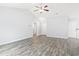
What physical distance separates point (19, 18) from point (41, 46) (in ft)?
1.61

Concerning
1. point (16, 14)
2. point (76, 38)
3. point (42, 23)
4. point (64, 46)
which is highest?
point (16, 14)

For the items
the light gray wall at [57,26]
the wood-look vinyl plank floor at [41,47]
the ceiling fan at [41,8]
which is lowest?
the wood-look vinyl plank floor at [41,47]

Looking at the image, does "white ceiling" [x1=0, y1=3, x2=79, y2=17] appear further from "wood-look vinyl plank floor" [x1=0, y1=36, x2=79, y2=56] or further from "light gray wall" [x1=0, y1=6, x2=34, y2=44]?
"wood-look vinyl plank floor" [x1=0, y1=36, x2=79, y2=56]

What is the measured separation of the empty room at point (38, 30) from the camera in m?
1.53

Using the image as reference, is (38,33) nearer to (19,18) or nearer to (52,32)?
(52,32)

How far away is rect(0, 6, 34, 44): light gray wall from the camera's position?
1542 millimetres

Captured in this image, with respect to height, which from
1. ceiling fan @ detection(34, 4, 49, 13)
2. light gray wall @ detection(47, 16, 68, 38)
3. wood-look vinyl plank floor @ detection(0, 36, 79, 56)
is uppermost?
ceiling fan @ detection(34, 4, 49, 13)

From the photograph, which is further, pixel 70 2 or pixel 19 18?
pixel 19 18

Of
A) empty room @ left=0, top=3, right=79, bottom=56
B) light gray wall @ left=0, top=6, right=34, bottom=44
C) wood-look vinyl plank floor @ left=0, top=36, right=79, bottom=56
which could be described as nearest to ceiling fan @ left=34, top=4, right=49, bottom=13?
empty room @ left=0, top=3, right=79, bottom=56

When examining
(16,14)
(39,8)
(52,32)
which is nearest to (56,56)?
(52,32)

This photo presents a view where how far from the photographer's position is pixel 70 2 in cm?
147

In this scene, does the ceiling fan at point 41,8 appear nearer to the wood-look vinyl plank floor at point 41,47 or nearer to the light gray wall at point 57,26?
the light gray wall at point 57,26

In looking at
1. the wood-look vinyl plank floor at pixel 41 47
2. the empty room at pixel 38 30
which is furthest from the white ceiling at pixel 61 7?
the wood-look vinyl plank floor at pixel 41 47

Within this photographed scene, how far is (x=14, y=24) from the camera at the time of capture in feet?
5.20
